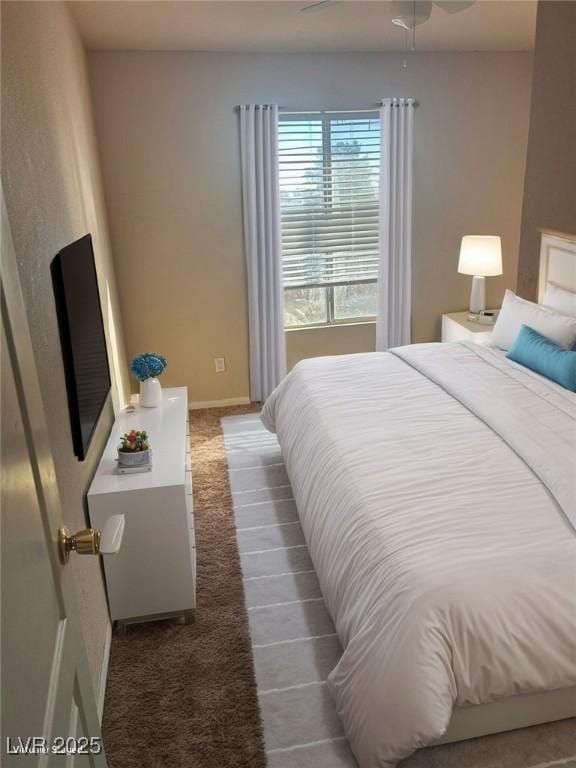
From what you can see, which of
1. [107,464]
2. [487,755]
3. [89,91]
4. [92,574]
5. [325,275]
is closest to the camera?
[487,755]

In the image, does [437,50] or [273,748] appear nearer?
[273,748]

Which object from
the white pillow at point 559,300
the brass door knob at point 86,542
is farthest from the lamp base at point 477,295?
the brass door knob at point 86,542

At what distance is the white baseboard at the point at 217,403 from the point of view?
493 cm

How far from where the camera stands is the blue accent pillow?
10.3ft

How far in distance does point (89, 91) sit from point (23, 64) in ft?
6.99

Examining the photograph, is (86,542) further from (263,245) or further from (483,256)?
(483,256)

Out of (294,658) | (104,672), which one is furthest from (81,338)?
(294,658)

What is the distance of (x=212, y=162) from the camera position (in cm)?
443

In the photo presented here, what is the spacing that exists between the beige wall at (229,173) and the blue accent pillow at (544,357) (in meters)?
1.62

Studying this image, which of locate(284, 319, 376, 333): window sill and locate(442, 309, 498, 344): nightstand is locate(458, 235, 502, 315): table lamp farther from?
locate(284, 319, 376, 333): window sill

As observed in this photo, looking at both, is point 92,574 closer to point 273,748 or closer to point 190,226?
point 273,748

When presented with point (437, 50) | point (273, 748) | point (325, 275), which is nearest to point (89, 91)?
point (325, 275)

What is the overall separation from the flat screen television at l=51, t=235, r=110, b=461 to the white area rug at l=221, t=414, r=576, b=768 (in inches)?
40.5

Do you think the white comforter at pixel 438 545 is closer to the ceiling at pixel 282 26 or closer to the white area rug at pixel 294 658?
the white area rug at pixel 294 658
